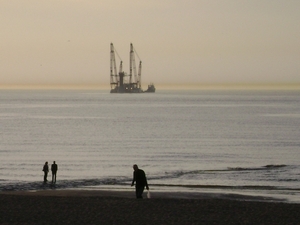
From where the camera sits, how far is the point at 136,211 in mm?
21094

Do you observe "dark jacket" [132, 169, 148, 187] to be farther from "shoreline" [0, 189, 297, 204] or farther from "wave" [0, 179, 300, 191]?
"wave" [0, 179, 300, 191]

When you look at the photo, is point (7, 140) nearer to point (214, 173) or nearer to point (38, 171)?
point (38, 171)

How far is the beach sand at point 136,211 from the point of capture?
766 inches

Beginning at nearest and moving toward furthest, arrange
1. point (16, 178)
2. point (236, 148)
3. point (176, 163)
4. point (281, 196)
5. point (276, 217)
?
point (276, 217), point (281, 196), point (16, 178), point (176, 163), point (236, 148)

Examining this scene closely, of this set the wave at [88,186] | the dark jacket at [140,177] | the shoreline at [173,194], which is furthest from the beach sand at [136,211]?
the wave at [88,186]

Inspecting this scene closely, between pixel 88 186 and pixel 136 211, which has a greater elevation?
pixel 136 211

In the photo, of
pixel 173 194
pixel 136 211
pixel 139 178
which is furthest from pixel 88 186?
pixel 136 211

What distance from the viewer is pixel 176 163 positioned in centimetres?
5141

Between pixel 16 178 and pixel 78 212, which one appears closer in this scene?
pixel 78 212

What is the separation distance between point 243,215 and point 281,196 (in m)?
11.2

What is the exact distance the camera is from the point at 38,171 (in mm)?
44719

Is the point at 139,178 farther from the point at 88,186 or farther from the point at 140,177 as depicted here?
the point at 88,186

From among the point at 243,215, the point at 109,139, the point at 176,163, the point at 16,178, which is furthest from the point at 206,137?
the point at 243,215

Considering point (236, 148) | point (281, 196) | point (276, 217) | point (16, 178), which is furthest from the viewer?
point (236, 148)
